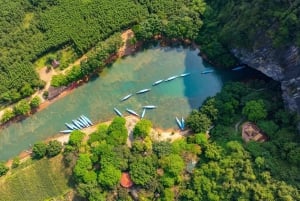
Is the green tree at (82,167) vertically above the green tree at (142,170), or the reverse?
the green tree at (82,167)

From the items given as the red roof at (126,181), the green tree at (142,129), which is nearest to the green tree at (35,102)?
the green tree at (142,129)

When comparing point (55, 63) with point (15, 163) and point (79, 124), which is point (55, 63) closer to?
point (79, 124)

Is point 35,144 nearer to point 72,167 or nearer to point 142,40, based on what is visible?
point 72,167

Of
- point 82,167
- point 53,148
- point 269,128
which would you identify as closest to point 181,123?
point 269,128

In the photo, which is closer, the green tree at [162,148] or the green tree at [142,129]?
the green tree at [162,148]

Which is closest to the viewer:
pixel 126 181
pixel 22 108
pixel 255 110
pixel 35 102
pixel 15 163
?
pixel 255 110

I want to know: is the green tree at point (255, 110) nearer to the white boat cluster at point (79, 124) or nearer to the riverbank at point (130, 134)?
the riverbank at point (130, 134)
